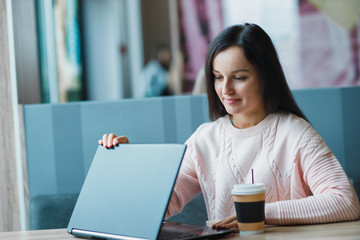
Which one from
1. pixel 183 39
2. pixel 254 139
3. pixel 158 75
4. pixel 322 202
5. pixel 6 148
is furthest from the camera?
pixel 158 75

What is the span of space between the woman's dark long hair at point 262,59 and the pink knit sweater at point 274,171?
5cm

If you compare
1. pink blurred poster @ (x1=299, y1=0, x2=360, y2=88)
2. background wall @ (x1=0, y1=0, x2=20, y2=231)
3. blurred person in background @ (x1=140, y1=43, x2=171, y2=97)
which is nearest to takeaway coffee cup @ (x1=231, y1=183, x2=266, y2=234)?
background wall @ (x1=0, y1=0, x2=20, y2=231)

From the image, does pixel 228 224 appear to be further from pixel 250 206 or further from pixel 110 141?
pixel 110 141

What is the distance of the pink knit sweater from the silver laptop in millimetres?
251

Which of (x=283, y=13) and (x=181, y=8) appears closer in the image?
(x=283, y=13)

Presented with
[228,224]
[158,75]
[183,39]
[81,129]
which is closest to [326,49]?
[183,39]

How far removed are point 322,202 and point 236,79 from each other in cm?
40

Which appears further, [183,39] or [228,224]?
[183,39]

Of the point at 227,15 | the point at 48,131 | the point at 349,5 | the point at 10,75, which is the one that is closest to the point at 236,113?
the point at 48,131

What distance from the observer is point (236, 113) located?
58.4 inches

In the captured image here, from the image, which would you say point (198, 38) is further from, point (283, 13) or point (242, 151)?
point (242, 151)

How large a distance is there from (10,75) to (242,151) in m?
1.05

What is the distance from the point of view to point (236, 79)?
1.45 metres

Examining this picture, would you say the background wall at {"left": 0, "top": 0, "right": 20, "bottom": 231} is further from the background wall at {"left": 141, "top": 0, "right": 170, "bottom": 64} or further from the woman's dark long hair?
the background wall at {"left": 141, "top": 0, "right": 170, "bottom": 64}
